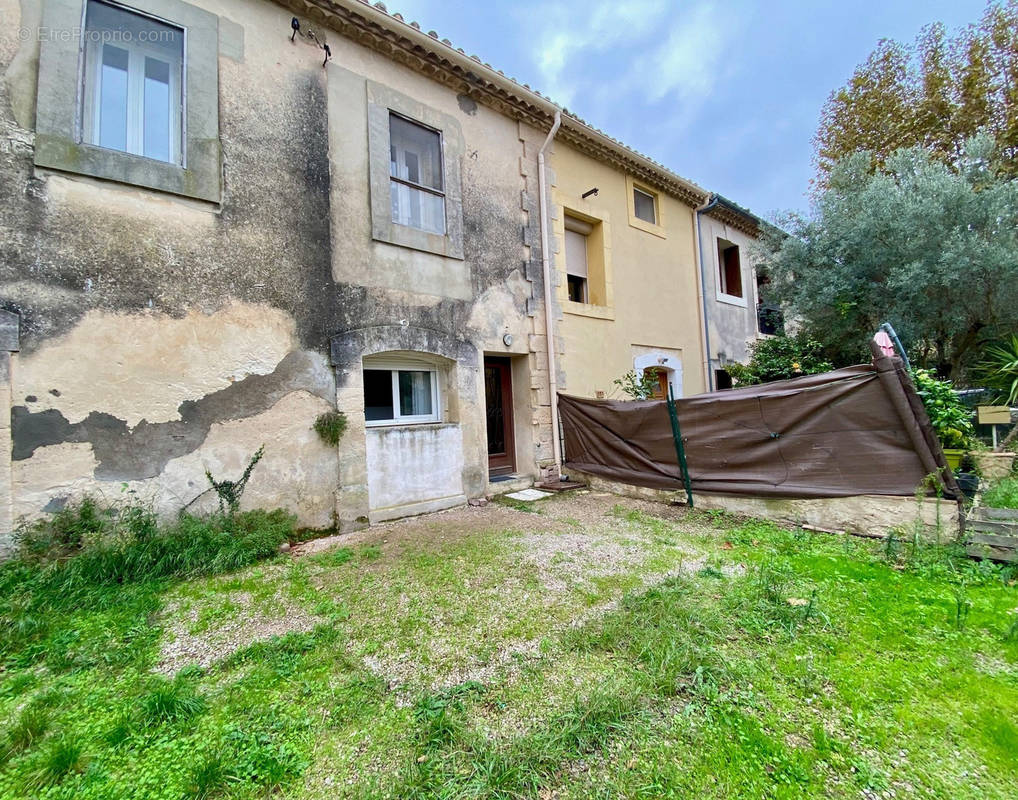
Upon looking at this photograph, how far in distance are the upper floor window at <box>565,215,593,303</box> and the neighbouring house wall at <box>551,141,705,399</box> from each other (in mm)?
288

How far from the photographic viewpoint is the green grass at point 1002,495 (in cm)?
368

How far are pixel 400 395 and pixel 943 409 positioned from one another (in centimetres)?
561

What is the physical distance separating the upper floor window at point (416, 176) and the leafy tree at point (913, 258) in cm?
710

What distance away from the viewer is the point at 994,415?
5.69m

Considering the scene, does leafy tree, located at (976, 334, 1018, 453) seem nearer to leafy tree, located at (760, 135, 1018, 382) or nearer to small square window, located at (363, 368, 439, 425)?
leafy tree, located at (760, 135, 1018, 382)

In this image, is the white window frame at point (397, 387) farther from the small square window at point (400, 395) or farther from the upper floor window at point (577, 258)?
the upper floor window at point (577, 258)

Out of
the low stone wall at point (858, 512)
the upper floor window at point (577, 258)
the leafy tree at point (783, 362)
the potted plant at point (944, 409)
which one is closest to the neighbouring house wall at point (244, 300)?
the upper floor window at point (577, 258)

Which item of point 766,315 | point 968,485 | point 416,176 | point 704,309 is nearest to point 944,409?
point 968,485

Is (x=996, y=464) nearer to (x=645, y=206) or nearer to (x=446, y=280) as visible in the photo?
(x=446, y=280)

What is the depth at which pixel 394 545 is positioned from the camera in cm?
426

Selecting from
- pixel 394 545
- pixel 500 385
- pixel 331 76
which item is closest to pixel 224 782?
pixel 394 545

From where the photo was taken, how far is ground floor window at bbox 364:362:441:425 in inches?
212

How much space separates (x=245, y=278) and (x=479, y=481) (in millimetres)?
3703

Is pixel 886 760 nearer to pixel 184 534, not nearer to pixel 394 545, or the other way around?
pixel 394 545
